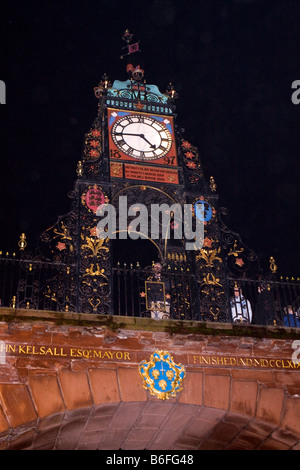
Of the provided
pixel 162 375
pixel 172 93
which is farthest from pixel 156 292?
pixel 172 93

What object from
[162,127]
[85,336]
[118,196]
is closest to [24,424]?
[85,336]

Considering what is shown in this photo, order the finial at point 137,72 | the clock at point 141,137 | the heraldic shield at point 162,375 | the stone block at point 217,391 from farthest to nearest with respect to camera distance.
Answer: the finial at point 137,72 → the clock at point 141,137 → the stone block at point 217,391 → the heraldic shield at point 162,375

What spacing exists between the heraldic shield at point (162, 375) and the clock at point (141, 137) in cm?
469

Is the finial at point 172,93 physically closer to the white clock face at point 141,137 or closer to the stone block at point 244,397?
the white clock face at point 141,137

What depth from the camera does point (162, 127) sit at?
14.0 metres

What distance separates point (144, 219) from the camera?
13148mm

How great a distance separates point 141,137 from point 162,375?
5593 millimetres

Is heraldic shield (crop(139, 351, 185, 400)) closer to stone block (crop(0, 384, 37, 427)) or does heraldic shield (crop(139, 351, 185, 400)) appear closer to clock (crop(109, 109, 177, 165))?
stone block (crop(0, 384, 37, 427))

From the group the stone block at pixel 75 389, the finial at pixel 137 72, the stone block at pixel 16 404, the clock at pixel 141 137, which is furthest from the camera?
the finial at pixel 137 72

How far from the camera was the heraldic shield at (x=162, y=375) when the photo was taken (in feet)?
33.1

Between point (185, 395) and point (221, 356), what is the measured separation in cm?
98

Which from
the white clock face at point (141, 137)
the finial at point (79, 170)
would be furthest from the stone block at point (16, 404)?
the white clock face at point (141, 137)

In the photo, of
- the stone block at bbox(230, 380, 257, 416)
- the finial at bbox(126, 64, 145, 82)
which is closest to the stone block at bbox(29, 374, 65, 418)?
the stone block at bbox(230, 380, 257, 416)

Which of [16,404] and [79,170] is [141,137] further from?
[16,404]
